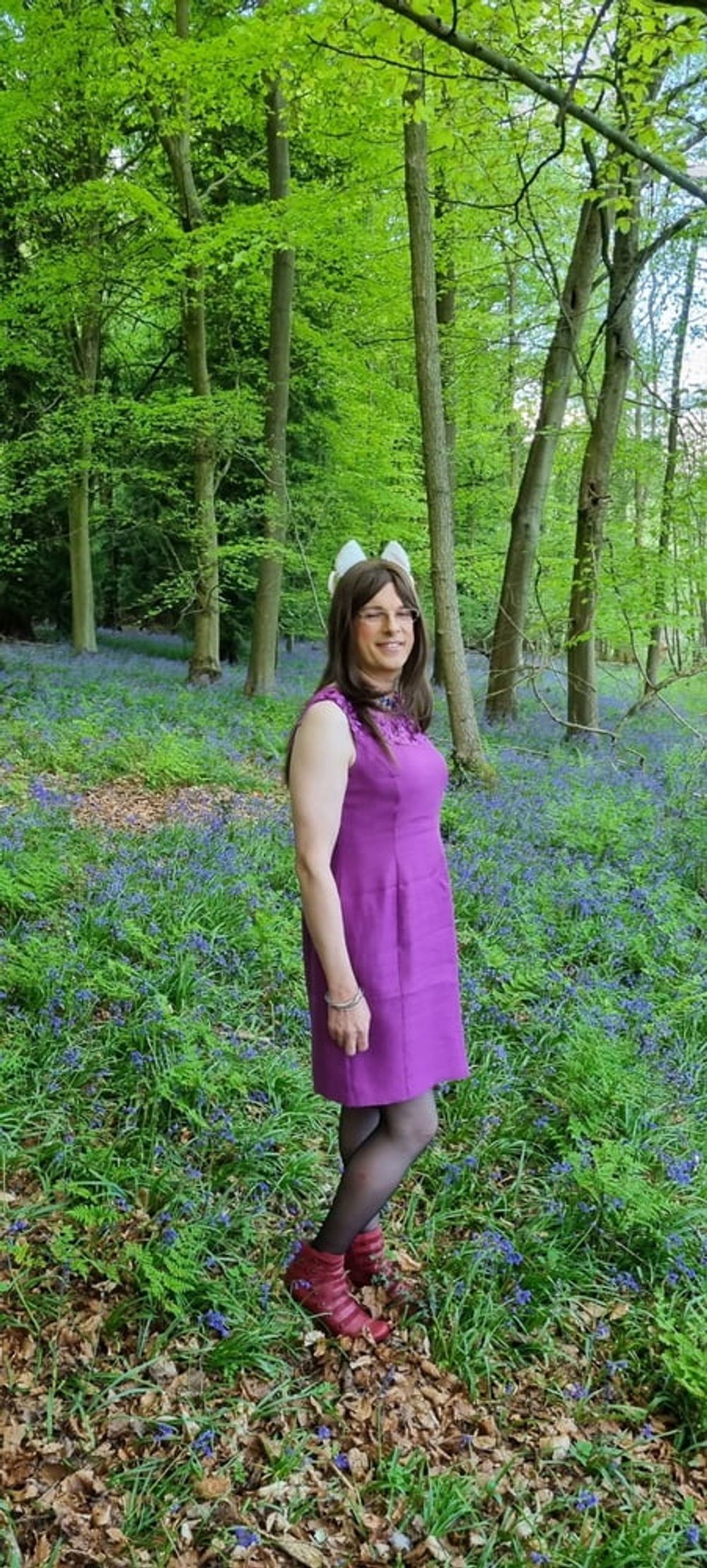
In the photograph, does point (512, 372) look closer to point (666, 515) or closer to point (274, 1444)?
point (666, 515)

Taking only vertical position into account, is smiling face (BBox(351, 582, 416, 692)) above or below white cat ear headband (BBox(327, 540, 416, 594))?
below

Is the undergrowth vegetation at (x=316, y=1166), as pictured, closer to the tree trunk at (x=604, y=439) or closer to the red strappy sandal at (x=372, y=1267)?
the red strappy sandal at (x=372, y=1267)

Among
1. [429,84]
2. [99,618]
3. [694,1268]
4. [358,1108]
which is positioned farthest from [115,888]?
[99,618]

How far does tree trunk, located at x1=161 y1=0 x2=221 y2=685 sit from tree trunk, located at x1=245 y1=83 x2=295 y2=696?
2.54 feet

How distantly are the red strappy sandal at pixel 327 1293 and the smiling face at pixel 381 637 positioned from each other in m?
1.66

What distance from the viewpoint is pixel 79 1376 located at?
233 cm

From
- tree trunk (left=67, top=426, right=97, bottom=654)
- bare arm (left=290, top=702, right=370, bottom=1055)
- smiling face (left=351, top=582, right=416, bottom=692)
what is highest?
tree trunk (left=67, top=426, right=97, bottom=654)

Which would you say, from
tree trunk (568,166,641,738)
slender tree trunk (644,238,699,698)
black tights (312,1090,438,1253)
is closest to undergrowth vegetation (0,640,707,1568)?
black tights (312,1090,438,1253)

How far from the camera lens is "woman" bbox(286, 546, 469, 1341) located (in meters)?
2.19

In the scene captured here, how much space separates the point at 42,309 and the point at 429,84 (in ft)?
27.8

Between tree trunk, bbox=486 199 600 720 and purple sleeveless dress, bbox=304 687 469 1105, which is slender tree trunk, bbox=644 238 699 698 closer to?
tree trunk, bbox=486 199 600 720

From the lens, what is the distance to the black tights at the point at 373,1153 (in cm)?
245

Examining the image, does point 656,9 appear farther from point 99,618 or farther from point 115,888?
point 99,618

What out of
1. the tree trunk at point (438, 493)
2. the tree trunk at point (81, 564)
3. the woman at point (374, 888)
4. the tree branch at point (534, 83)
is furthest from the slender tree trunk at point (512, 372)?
the woman at point (374, 888)
